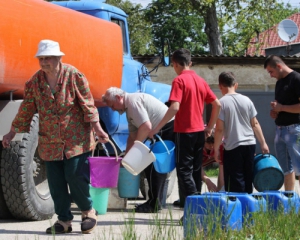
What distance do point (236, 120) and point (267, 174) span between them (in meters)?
0.71

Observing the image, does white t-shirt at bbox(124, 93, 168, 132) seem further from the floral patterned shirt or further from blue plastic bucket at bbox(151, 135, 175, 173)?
the floral patterned shirt

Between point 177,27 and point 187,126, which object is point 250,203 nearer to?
point 187,126

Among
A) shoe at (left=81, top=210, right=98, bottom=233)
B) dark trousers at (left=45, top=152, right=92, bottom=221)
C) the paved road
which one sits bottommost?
the paved road

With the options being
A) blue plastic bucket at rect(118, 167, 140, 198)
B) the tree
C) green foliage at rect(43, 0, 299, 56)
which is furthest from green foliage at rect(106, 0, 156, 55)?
blue plastic bucket at rect(118, 167, 140, 198)

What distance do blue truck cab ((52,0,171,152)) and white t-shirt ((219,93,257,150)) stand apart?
2.06m

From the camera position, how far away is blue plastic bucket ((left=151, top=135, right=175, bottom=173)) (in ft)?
27.3

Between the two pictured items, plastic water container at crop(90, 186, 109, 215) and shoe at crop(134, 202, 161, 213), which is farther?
shoe at crop(134, 202, 161, 213)

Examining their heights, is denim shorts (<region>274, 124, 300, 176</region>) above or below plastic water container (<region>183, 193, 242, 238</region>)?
above

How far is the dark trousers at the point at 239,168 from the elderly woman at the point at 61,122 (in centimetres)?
168

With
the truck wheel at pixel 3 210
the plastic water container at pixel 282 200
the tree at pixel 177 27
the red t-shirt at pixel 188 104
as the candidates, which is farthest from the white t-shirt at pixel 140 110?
the tree at pixel 177 27

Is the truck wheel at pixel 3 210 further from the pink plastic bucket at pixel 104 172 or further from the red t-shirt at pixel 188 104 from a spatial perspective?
the red t-shirt at pixel 188 104

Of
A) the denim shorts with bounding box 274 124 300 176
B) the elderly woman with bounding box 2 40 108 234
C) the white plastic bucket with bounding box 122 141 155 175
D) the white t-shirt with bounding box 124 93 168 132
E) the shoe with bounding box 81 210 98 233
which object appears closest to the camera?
the elderly woman with bounding box 2 40 108 234

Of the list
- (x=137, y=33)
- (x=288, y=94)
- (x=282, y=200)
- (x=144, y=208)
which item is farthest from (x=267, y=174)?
(x=137, y=33)

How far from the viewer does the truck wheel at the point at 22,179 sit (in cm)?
789
